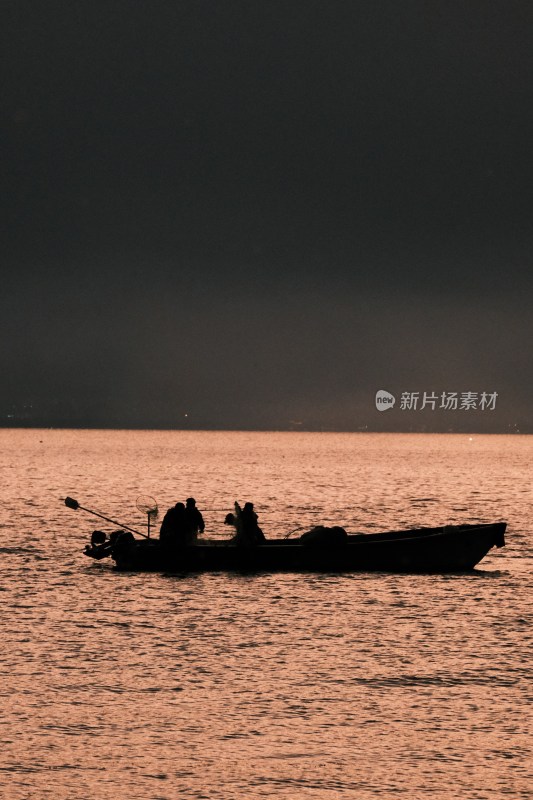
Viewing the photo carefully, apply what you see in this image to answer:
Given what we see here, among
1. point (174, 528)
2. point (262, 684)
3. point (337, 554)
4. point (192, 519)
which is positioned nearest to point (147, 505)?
point (174, 528)

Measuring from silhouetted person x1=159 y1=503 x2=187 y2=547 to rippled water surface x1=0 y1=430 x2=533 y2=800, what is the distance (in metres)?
1.87

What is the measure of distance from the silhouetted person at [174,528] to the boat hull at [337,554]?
340mm

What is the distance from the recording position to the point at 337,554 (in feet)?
151

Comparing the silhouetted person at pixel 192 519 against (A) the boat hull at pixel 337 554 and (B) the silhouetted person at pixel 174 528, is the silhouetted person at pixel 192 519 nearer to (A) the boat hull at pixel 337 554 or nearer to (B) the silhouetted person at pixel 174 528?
(B) the silhouetted person at pixel 174 528

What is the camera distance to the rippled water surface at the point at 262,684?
65.7 feet

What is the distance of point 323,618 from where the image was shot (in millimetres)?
38125

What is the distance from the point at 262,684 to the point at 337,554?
1899 centimetres

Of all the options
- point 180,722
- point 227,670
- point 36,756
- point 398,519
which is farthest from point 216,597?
point 398,519

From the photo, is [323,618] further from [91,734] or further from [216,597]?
[91,734]

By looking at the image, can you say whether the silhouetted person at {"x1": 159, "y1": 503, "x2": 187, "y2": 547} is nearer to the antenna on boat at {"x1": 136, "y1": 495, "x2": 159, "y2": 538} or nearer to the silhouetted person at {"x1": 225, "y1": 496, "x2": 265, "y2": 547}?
the antenna on boat at {"x1": 136, "y1": 495, "x2": 159, "y2": 538}

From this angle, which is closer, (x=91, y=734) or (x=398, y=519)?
(x=91, y=734)

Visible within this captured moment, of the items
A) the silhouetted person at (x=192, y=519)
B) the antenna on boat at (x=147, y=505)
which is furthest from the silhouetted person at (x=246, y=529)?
the antenna on boat at (x=147, y=505)

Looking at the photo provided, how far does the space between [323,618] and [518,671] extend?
10309 millimetres

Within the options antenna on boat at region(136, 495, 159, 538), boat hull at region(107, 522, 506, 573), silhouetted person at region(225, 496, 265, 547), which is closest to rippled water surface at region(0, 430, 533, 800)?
boat hull at region(107, 522, 506, 573)
